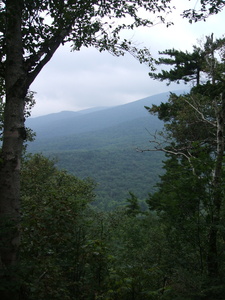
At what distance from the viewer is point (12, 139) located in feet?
10.8

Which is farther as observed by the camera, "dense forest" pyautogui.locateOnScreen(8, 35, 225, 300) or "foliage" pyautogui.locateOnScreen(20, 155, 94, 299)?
"dense forest" pyautogui.locateOnScreen(8, 35, 225, 300)

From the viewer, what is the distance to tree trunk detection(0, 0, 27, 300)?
3055 mm

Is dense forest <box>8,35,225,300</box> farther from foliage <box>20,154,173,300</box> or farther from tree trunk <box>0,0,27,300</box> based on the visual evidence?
tree trunk <box>0,0,27,300</box>

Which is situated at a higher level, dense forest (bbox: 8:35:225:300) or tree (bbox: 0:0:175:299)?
tree (bbox: 0:0:175:299)

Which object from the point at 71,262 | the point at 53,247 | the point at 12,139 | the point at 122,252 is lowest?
the point at 122,252

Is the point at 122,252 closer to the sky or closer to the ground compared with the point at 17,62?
closer to the ground

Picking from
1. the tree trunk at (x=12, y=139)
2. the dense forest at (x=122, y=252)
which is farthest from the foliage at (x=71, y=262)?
the tree trunk at (x=12, y=139)

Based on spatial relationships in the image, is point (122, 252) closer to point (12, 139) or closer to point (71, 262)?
point (71, 262)

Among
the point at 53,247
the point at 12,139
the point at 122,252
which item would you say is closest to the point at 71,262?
the point at 53,247

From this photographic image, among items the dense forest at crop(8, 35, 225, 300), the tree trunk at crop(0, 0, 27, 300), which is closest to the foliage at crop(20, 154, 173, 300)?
the dense forest at crop(8, 35, 225, 300)

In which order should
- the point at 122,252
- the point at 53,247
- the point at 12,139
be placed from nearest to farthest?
the point at 12,139
the point at 53,247
the point at 122,252

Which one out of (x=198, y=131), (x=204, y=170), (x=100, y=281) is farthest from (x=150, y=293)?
(x=198, y=131)

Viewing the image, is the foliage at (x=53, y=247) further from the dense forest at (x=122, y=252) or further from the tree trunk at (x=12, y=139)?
the tree trunk at (x=12, y=139)

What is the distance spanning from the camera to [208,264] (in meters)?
4.23
